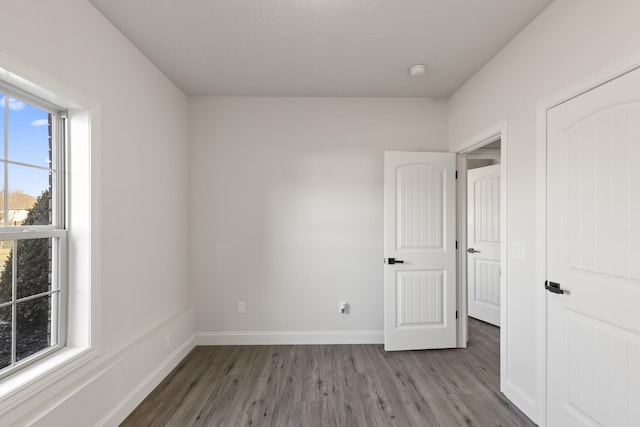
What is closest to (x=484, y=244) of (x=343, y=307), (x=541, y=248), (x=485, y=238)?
(x=485, y=238)

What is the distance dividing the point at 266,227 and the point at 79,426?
75.0 inches

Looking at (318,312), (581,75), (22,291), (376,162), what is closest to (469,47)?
(581,75)

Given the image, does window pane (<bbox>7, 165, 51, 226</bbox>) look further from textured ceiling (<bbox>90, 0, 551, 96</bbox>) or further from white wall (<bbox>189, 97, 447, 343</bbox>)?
white wall (<bbox>189, 97, 447, 343</bbox>)

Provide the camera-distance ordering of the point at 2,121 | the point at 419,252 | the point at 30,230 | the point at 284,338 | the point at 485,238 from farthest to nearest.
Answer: the point at 485,238
the point at 284,338
the point at 419,252
the point at 30,230
the point at 2,121

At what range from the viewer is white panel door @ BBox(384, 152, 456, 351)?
2.74 meters

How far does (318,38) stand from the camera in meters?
1.94

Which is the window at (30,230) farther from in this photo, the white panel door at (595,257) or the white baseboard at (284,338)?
the white panel door at (595,257)

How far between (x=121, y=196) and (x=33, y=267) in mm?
617

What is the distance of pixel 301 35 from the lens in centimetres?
192

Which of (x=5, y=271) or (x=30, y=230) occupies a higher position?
(x=30, y=230)

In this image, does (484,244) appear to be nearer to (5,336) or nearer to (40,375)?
(40,375)

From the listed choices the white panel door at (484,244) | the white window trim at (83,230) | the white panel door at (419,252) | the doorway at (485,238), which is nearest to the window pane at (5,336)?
the white window trim at (83,230)

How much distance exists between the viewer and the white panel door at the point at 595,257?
125 centimetres

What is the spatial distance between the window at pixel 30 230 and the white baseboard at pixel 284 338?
146cm
